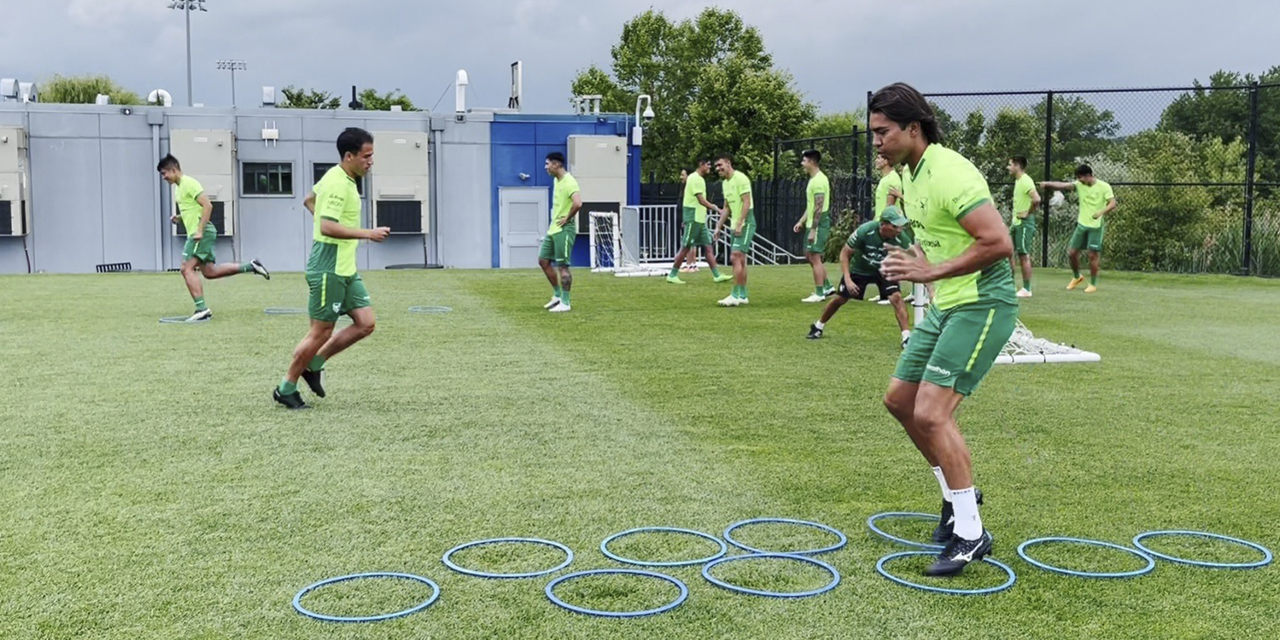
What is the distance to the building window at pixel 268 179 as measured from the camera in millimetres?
28141

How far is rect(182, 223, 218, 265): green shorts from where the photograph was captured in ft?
42.5

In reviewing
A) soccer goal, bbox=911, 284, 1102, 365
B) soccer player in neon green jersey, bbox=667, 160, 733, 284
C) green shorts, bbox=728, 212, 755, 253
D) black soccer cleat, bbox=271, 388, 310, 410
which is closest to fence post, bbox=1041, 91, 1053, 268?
soccer player in neon green jersey, bbox=667, 160, 733, 284

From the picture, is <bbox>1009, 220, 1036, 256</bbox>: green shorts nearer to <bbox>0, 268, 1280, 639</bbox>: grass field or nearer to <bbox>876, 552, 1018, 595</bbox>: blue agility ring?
<bbox>0, 268, 1280, 639</bbox>: grass field

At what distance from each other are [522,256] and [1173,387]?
22.3 meters

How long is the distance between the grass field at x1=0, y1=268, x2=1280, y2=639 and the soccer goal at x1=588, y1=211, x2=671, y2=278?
8.98 m

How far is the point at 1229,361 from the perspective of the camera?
404 inches

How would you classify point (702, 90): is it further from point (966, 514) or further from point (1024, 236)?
point (966, 514)

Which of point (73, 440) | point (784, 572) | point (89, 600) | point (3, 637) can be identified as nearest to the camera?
point (3, 637)

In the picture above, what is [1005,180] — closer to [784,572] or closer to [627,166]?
[627,166]

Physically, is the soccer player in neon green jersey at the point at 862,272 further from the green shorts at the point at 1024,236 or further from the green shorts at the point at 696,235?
the green shorts at the point at 696,235

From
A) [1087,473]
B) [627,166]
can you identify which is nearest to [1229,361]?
[1087,473]

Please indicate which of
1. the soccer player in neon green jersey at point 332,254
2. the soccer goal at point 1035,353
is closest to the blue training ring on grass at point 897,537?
the soccer player in neon green jersey at point 332,254

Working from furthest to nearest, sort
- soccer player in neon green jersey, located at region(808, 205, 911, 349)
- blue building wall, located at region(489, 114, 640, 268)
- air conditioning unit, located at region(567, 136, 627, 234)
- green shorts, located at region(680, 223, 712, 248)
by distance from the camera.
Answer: blue building wall, located at region(489, 114, 640, 268) → air conditioning unit, located at region(567, 136, 627, 234) → green shorts, located at region(680, 223, 712, 248) → soccer player in neon green jersey, located at region(808, 205, 911, 349)

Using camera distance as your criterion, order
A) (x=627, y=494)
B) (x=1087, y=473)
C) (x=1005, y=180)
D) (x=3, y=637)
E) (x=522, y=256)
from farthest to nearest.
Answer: (x=522, y=256)
(x=1005, y=180)
(x=1087, y=473)
(x=627, y=494)
(x=3, y=637)
